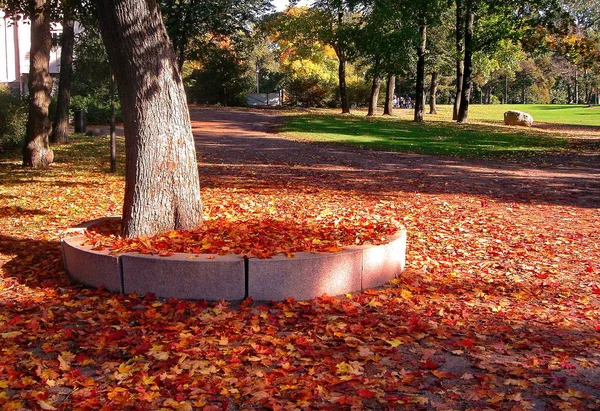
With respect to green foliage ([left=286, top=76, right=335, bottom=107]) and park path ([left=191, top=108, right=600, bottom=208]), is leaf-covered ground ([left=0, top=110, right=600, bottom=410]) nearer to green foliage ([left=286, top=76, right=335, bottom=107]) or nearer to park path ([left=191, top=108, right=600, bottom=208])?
park path ([left=191, top=108, right=600, bottom=208])

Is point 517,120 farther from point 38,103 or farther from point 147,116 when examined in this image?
point 147,116

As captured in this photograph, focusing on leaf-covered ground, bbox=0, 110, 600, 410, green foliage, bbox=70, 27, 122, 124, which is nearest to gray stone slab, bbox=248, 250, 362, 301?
leaf-covered ground, bbox=0, 110, 600, 410

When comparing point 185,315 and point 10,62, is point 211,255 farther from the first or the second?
point 10,62

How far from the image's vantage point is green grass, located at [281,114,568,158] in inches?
765

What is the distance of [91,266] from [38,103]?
32.7ft

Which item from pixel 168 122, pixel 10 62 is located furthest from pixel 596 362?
pixel 10 62

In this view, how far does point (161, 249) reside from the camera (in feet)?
18.3

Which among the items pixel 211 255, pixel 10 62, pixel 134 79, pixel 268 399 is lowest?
pixel 268 399

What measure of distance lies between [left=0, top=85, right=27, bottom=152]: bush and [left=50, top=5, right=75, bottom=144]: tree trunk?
1240 millimetres

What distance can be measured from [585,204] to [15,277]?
8.37m

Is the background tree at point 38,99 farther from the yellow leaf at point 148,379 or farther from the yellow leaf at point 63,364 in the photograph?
the yellow leaf at point 148,379

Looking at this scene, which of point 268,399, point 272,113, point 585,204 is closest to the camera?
point 268,399

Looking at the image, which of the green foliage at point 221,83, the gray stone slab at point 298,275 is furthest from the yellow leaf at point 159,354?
the green foliage at point 221,83

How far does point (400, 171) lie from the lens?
1423 cm
